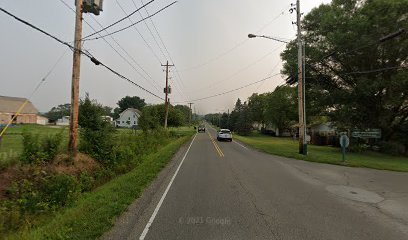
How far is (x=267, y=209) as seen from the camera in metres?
7.88

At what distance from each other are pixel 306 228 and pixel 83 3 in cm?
1309

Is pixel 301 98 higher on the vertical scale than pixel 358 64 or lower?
lower

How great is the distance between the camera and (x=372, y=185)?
1184 centimetres

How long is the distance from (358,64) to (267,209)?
92.3 ft

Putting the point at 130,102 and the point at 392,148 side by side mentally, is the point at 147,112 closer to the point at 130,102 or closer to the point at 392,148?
the point at 392,148

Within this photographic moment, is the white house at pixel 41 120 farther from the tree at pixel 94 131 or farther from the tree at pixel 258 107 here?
the tree at pixel 94 131

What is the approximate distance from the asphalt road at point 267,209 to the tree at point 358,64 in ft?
53.4

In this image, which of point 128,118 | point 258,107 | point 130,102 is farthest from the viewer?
point 130,102

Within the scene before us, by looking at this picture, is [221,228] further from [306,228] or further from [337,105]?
[337,105]

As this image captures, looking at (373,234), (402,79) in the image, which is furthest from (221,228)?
(402,79)

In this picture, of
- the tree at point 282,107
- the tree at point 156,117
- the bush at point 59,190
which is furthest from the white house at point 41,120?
the bush at point 59,190

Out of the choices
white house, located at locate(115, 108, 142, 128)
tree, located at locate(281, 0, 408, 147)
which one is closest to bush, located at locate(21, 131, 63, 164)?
tree, located at locate(281, 0, 408, 147)

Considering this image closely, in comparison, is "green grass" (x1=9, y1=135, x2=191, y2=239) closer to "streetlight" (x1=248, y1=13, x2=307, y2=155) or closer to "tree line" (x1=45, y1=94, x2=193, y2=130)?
"tree line" (x1=45, y1=94, x2=193, y2=130)

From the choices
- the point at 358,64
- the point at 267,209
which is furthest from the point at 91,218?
the point at 358,64
